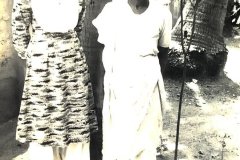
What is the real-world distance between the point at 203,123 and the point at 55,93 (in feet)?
10.7

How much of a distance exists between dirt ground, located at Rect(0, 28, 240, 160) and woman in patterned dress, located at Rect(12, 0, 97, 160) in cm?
147

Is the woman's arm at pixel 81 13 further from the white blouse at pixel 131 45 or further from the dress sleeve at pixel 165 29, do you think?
the dress sleeve at pixel 165 29

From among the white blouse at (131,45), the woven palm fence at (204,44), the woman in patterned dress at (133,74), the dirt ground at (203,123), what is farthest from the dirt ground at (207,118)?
the white blouse at (131,45)

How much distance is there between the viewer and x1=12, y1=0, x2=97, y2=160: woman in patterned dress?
389 centimetres

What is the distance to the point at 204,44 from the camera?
8.75 meters

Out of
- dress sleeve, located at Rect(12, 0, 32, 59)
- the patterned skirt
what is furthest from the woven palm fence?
dress sleeve, located at Rect(12, 0, 32, 59)

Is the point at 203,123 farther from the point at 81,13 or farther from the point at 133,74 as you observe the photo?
the point at 81,13

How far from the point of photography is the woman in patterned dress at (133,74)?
378 centimetres

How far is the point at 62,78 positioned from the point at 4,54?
7.30ft

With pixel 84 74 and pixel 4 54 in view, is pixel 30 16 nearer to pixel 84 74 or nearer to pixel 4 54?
pixel 84 74

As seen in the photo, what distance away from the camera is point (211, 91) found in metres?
8.16

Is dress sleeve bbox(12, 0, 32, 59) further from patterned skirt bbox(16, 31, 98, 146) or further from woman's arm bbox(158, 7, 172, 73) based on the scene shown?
woman's arm bbox(158, 7, 172, 73)

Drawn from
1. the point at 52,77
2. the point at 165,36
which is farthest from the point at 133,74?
the point at 52,77

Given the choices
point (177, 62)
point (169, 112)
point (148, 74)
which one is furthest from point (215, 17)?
point (148, 74)
